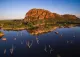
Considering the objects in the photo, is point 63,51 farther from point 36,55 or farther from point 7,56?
point 7,56

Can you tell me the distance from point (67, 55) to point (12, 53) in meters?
16.0

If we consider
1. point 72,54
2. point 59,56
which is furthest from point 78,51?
point 59,56

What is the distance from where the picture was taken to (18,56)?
3794 centimetres

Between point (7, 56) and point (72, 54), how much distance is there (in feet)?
59.7

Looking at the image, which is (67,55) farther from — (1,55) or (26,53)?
(1,55)

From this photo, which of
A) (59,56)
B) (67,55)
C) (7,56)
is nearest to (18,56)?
(7,56)

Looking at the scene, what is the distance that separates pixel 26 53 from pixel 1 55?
282 inches

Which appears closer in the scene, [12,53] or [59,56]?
[59,56]

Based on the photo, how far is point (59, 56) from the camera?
3641 cm

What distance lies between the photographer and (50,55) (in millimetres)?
37719

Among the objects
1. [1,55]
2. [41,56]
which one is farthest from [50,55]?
[1,55]

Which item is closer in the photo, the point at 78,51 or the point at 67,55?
the point at 67,55

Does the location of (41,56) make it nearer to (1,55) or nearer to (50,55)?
(50,55)

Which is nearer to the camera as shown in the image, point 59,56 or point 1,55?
point 59,56
